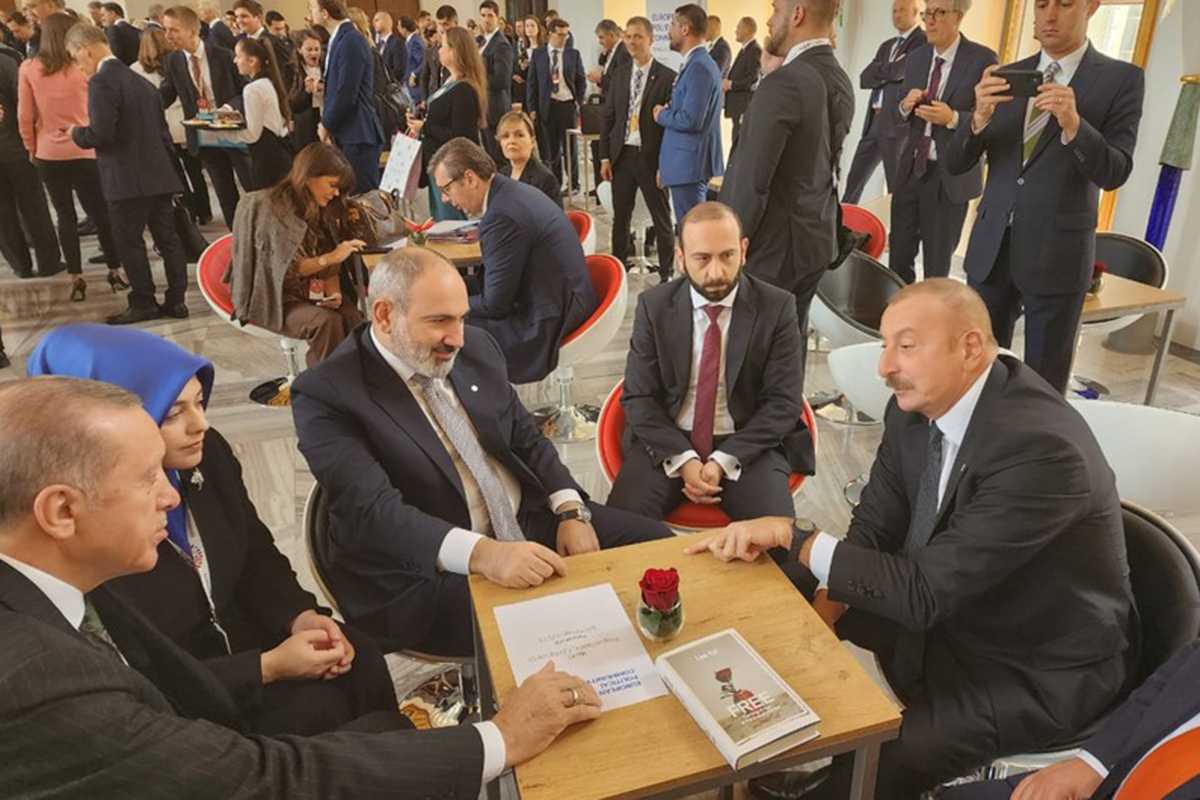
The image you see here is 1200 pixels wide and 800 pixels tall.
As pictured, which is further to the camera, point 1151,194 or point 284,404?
point 1151,194

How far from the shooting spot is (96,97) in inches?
190

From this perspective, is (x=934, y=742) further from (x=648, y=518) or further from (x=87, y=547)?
(x=87, y=547)

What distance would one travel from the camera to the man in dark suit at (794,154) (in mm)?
3105

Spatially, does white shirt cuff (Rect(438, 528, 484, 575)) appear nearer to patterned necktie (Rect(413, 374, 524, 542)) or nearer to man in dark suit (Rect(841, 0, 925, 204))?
patterned necktie (Rect(413, 374, 524, 542))

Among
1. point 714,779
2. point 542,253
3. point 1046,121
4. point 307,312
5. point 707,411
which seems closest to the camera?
point 714,779

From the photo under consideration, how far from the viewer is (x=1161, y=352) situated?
12.3ft

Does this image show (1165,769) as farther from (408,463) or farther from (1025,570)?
(408,463)

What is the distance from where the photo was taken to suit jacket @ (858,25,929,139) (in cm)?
538

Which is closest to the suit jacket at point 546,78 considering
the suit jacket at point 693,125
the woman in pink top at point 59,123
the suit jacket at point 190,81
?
the suit jacket at point 190,81

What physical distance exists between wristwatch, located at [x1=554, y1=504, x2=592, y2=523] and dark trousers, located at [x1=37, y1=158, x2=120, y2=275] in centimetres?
507

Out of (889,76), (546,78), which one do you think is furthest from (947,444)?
(546,78)

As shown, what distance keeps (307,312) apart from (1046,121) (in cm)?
321

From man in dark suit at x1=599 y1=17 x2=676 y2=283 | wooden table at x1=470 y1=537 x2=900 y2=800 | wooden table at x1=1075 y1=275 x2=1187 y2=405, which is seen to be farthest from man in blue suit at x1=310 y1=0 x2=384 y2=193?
wooden table at x1=470 y1=537 x2=900 y2=800

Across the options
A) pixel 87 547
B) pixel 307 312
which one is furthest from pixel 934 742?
pixel 307 312
